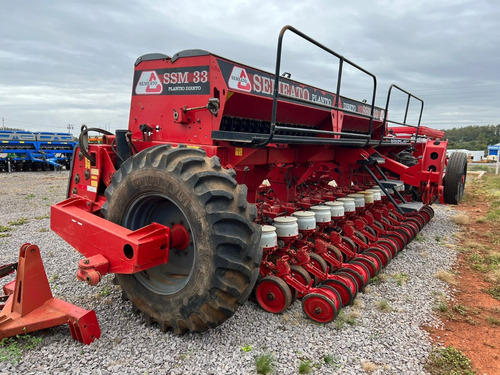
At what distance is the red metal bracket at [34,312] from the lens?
3023 mm

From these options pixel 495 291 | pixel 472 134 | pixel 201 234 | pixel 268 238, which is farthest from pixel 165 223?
pixel 472 134

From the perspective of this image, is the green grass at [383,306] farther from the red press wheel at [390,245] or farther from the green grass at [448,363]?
the red press wheel at [390,245]

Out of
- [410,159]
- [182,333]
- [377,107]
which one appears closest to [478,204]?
[410,159]

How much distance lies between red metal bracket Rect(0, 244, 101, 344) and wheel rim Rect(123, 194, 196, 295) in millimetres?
580

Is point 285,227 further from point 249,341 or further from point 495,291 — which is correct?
point 495,291

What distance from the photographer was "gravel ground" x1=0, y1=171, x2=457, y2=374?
2.86 metres

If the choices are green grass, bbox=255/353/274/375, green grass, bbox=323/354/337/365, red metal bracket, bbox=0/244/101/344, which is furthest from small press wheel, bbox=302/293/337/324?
red metal bracket, bbox=0/244/101/344

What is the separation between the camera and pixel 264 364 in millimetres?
2834

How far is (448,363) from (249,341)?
5.70 ft

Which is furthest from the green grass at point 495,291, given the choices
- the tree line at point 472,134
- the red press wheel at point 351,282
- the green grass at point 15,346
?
the tree line at point 472,134

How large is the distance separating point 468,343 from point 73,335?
145 inches

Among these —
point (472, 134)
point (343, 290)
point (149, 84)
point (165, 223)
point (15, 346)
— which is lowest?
point (15, 346)

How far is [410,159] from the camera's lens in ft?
27.1

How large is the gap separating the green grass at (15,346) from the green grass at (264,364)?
73.4 inches
